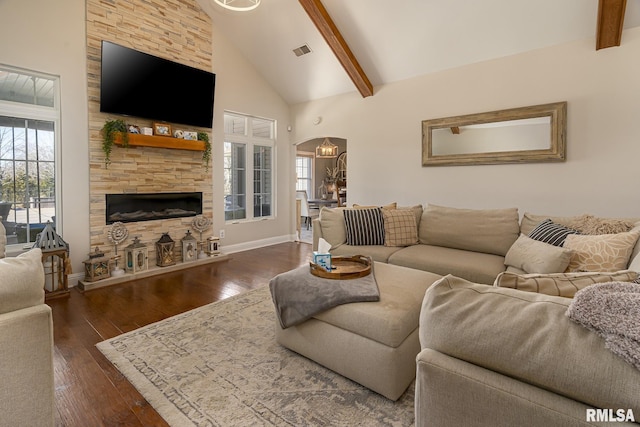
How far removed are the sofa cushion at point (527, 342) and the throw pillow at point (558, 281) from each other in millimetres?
183

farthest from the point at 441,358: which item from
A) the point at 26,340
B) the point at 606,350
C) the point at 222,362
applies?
the point at 222,362

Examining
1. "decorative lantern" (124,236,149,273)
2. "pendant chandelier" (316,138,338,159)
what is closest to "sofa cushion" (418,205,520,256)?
"decorative lantern" (124,236,149,273)

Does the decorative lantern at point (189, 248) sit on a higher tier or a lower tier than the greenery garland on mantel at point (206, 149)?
lower

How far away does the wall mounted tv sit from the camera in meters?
3.72

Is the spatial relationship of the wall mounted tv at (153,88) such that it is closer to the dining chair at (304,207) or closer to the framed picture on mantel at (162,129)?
the framed picture on mantel at (162,129)

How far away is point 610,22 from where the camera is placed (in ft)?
10.1

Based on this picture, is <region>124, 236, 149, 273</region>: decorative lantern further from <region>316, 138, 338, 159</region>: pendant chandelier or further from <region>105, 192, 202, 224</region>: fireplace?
<region>316, 138, 338, 159</region>: pendant chandelier

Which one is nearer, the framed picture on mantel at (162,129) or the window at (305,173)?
the framed picture on mantel at (162,129)

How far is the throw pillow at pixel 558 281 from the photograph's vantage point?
3.41 ft

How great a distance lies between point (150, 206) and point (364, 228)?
2.84 meters

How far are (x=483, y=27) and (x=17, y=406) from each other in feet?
15.6

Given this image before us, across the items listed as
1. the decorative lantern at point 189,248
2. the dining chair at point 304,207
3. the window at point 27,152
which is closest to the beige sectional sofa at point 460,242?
the decorative lantern at point 189,248

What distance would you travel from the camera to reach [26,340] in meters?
1.14

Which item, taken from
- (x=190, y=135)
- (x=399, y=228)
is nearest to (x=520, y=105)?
(x=399, y=228)
